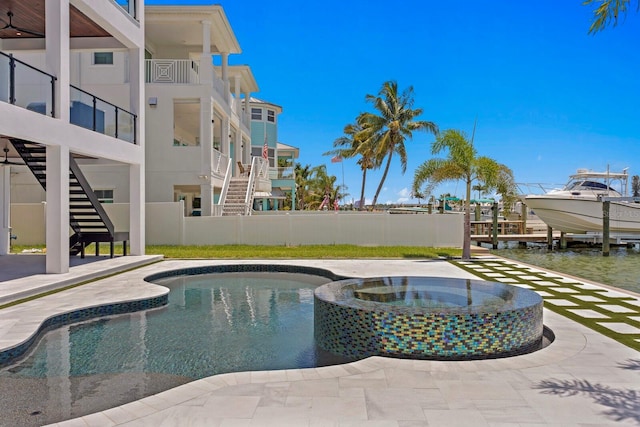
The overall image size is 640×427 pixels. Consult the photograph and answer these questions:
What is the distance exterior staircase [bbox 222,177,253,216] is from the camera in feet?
67.8

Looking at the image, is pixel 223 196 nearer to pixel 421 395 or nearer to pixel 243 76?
pixel 243 76

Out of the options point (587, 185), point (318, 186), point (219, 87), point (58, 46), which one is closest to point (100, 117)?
point (58, 46)

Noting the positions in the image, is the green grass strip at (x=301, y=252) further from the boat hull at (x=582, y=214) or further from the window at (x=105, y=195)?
the boat hull at (x=582, y=214)

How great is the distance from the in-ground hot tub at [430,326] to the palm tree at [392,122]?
25354 millimetres

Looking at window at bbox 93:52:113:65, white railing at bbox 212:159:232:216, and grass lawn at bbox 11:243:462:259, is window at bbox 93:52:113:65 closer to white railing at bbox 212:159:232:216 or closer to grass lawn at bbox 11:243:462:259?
white railing at bbox 212:159:232:216

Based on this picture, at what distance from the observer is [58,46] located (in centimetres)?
1040

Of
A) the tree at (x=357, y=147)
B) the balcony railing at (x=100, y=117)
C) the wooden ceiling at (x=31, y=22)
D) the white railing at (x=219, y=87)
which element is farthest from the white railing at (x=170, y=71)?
the tree at (x=357, y=147)

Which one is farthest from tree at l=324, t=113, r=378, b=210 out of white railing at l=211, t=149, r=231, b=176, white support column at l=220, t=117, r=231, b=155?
white railing at l=211, t=149, r=231, b=176

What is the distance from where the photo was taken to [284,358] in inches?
233

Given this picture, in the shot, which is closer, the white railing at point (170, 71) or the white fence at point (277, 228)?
the white fence at point (277, 228)

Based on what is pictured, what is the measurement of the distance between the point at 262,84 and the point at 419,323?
31895mm

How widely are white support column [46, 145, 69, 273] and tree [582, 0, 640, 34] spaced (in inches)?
408

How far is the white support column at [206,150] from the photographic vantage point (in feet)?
64.2

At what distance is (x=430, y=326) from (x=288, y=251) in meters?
11.8
